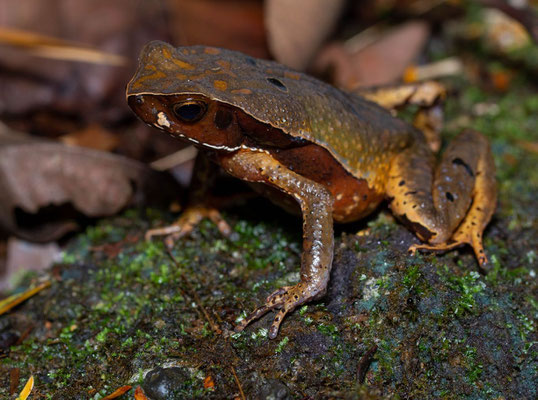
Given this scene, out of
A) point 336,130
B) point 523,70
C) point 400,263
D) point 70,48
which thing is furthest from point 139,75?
point 523,70

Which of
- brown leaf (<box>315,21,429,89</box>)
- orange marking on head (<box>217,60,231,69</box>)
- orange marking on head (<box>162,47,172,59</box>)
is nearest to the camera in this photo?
orange marking on head (<box>162,47,172,59</box>)

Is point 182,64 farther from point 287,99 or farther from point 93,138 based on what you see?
point 93,138

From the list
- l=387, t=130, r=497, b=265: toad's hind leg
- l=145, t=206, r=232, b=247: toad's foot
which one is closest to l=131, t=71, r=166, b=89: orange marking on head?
l=145, t=206, r=232, b=247: toad's foot

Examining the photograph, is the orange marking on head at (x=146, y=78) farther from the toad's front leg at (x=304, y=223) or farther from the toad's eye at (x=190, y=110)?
the toad's front leg at (x=304, y=223)

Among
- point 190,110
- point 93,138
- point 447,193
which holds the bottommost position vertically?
point 93,138

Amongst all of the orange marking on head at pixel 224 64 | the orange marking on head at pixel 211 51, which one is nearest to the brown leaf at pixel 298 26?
the orange marking on head at pixel 211 51

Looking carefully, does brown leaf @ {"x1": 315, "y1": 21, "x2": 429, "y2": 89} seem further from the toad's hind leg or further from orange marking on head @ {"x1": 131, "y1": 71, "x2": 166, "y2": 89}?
orange marking on head @ {"x1": 131, "y1": 71, "x2": 166, "y2": 89}

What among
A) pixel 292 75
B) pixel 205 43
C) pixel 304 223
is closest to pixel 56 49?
pixel 205 43
